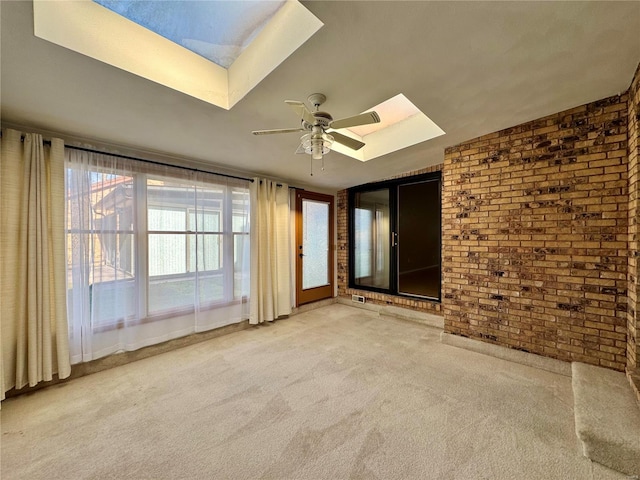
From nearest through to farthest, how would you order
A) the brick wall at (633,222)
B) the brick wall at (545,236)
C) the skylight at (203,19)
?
the skylight at (203,19)
the brick wall at (633,222)
the brick wall at (545,236)

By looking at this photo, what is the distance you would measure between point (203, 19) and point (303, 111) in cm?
83

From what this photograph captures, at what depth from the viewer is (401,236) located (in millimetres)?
4383

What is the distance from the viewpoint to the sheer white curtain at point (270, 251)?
12.0 feet

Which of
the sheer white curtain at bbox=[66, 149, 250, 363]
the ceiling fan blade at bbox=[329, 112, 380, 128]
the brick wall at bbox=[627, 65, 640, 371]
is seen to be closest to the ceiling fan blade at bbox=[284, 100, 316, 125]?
the ceiling fan blade at bbox=[329, 112, 380, 128]

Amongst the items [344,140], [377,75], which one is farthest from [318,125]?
[377,75]

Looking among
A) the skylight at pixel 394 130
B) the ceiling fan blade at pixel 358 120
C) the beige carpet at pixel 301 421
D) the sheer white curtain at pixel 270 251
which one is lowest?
the beige carpet at pixel 301 421

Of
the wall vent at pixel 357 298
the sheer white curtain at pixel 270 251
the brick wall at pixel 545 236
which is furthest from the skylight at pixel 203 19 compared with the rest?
the wall vent at pixel 357 298

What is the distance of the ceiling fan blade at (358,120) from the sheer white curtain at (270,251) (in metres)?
2.12

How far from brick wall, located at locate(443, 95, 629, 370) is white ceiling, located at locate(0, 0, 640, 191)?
0.29 m

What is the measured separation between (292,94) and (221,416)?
2.49m

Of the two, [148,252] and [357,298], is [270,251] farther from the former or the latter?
[357,298]

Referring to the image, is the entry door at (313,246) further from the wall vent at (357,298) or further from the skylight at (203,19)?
the skylight at (203,19)

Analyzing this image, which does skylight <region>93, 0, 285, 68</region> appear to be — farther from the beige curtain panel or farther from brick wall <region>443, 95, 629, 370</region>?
brick wall <region>443, 95, 629, 370</region>

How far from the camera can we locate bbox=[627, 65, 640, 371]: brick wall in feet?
6.41
